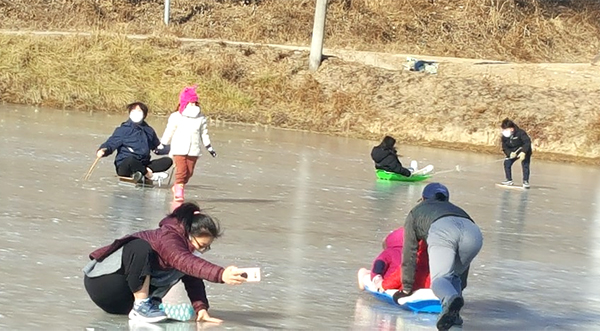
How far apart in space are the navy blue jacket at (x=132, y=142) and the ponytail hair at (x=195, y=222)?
26.4ft

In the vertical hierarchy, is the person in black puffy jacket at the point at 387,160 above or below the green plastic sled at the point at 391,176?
above

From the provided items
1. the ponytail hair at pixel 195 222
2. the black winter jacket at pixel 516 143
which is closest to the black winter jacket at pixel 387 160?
the black winter jacket at pixel 516 143

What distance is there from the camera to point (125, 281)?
23.8ft

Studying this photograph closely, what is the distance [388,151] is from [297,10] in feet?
86.7

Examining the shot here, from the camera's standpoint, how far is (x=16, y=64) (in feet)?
97.6

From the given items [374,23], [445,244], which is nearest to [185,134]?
[445,244]

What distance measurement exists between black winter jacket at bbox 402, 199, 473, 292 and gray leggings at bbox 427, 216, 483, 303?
8 cm

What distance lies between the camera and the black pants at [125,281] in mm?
7113

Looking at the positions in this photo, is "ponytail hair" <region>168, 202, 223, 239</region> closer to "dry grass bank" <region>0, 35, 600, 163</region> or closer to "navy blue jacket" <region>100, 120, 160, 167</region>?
"navy blue jacket" <region>100, 120, 160, 167</region>

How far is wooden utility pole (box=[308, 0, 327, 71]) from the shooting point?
32719mm

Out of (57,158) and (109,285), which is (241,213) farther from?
(109,285)

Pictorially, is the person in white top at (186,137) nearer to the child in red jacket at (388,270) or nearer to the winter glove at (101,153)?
the winter glove at (101,153)

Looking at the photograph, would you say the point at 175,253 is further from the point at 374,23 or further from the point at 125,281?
A: the point at 374,23

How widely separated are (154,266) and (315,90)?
969 inches
